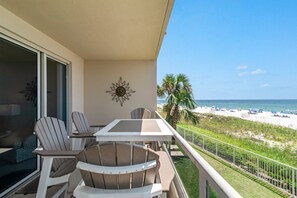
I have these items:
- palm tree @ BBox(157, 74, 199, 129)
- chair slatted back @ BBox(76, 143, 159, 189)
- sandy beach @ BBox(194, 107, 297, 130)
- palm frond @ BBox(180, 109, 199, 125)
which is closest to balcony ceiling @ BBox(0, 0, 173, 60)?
chair slatted back @ BBox(76, 143, 159, 189)

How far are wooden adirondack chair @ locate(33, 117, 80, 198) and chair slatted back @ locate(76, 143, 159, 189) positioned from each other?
2.36ft

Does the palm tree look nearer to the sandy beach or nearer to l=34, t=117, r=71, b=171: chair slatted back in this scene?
l=34, t=117, r=71, b=171: chair slatted back

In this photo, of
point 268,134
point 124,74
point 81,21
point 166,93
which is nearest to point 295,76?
point 268,134

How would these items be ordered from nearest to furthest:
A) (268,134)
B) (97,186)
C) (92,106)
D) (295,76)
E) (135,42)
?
(97,186), (135,42), (92,106), (268,134), (295,76)

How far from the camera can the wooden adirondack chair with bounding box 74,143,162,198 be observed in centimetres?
127

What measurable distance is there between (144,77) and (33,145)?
3.65m

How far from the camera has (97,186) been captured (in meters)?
1.34

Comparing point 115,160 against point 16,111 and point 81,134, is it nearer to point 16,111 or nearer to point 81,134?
point 81,134

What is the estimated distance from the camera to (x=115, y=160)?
1293 mm

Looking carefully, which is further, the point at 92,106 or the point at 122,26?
the point at 92,106

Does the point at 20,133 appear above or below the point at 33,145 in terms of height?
above

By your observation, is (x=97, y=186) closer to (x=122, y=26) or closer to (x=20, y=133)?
(x=20, y=133)

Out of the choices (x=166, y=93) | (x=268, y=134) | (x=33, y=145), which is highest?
(x=166, y=93)

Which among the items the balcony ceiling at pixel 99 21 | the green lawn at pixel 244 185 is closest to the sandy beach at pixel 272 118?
the green lawn at pixel 244 185
